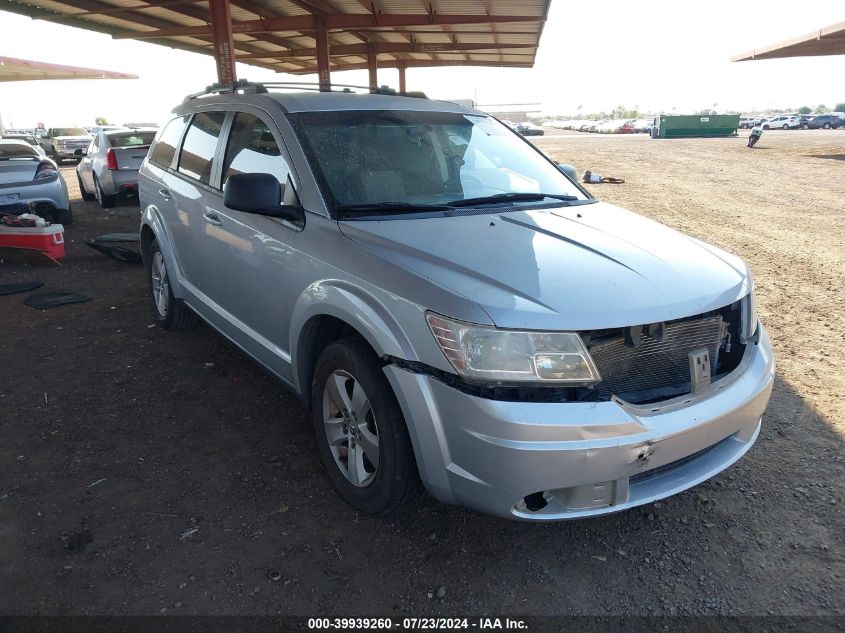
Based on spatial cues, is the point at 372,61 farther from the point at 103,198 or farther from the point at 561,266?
the point at 561,266

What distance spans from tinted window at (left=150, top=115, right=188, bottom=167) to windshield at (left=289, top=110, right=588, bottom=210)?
1840 millimetres

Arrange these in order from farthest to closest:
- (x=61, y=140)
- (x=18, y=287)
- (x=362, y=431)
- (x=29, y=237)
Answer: (x=61, y=140), (x=29, y=237), (x=18, y=287), (x=362, y=431)

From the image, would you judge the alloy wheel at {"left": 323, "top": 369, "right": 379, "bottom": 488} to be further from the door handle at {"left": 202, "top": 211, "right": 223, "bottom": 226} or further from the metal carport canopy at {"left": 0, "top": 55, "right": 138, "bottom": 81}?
the metal carport canopy at {"left": 0, "top": 55, "right": 138, "bottom": 81}

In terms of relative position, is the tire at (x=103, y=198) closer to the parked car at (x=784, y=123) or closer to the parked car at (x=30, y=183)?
the parked car at (x=30, y=183)

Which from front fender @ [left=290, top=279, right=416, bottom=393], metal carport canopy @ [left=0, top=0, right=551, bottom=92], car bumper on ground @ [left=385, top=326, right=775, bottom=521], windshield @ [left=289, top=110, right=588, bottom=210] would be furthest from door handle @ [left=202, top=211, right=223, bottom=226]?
metal carport canopy @ [left=0, top=0, right=551, bottom=92]

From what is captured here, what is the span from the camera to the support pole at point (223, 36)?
34.1 ft

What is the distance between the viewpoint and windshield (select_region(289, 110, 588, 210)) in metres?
3.12

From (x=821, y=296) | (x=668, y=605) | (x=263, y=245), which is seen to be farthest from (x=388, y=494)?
(x=821, y=296)

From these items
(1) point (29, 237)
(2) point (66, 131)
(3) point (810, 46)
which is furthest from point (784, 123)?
(1) point (29, 237)

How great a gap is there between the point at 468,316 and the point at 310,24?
1269 centimetres

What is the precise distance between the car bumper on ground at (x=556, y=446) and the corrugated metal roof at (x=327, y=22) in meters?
10.7

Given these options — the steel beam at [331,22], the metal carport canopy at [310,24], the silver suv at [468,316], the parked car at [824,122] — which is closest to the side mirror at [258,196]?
the silver suv at [468,316]

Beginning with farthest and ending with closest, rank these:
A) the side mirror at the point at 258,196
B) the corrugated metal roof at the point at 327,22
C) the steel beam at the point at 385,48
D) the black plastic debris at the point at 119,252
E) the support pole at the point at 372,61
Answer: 1. the support pole at the point at 372,61
2. the steel beam at the point at 385,48
3. the corrugated metal roof at the point at 327,22
4. the black plastic debris at the point at 119,252
5. the side mirror at the point at 258,196

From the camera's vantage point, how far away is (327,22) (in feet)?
43.2
